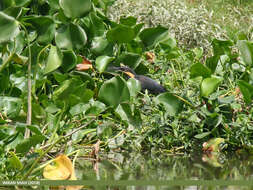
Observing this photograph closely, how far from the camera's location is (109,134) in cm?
252

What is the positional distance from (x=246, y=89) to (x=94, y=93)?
777 millimetres

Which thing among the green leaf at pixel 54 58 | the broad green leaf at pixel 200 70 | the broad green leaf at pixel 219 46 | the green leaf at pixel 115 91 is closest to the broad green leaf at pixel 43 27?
the green leaf at pixel 54 58

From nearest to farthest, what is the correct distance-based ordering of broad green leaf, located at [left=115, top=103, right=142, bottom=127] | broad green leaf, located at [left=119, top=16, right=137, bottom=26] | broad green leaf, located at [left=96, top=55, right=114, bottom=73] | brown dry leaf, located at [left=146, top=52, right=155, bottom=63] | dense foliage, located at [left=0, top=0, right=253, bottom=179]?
dense foliage, located at [left=0, top=0, right=253, bottom=179], broad green leaf, located at [left=115, top=103, right=142, bottom=127], broad green leaf, located at [left=96, top=55, right=114, bottom=73], broad green leaf, located at [left=119, top=16, right=137, bottom=26], brown dry leaf, located at [left=146, top=52, right=155, bottom=63]

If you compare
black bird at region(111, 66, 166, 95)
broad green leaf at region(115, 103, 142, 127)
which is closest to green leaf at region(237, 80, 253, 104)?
broad green leaf at region(115, 103, 142, 127)

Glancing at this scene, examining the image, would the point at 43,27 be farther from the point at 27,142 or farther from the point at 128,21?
the point at 27,142

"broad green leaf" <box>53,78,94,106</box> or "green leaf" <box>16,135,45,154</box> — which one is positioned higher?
"broad green leaf" <box>53,78,94,106</box>

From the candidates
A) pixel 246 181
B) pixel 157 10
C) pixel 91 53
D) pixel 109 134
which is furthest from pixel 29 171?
pixel 157 10

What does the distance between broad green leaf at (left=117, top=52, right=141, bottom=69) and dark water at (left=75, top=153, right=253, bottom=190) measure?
2.37 ft

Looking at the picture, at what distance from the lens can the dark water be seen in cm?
207

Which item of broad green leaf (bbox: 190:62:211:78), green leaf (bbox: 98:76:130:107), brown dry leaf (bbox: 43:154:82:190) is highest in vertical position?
broad green leaf (bbox: 190:62:211:78)

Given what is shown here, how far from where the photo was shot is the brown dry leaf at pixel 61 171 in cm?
198

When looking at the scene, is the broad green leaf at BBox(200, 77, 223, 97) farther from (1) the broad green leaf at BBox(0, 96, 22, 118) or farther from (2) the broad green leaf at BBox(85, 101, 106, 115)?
(1) the broad green leaf at BBox(0, 96, 22, 118)

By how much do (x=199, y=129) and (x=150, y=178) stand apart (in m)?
0.60

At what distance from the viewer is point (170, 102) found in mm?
2689
